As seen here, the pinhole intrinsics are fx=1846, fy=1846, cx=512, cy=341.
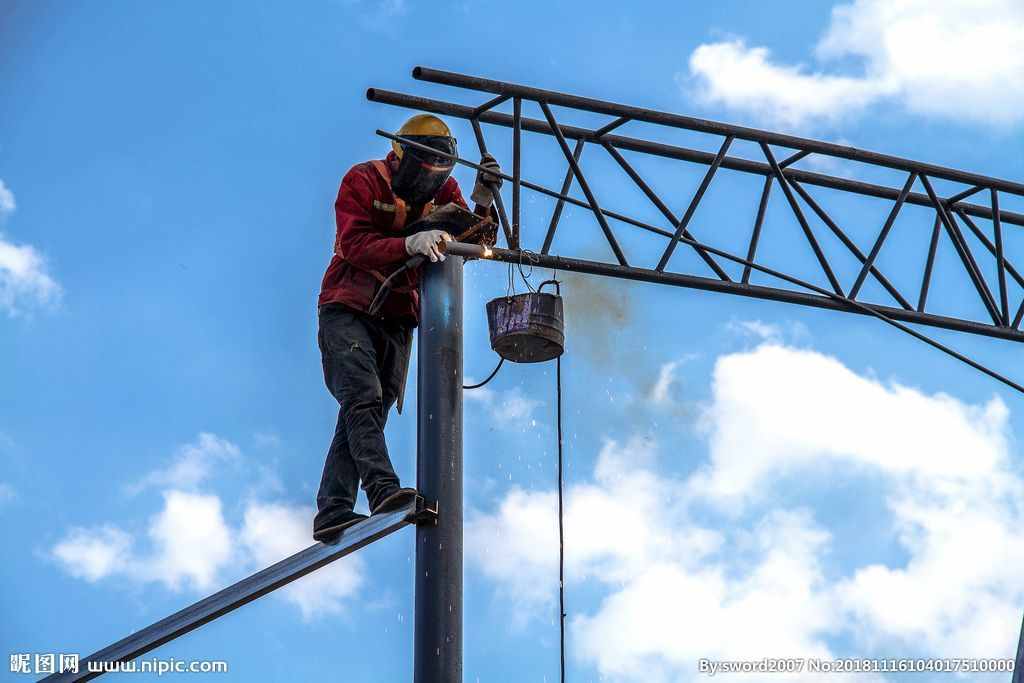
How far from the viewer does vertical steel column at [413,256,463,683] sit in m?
9.39

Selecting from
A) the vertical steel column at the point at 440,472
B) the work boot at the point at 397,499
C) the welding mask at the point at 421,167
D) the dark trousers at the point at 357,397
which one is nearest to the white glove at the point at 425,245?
the vertical steel column at the point at 440,472

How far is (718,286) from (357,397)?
2555 mm

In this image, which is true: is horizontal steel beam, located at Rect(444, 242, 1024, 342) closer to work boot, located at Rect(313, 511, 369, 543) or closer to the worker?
the worker

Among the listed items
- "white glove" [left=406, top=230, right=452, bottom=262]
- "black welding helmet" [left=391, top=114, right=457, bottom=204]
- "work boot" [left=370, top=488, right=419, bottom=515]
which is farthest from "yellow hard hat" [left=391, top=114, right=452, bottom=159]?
"work boot" [left=370, top=488, right=419, bottom=515]

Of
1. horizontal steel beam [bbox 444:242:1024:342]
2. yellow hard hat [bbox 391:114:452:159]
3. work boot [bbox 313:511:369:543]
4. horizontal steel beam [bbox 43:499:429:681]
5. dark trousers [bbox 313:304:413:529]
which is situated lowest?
horizontal steel beam [bbox 43:499:429:681]

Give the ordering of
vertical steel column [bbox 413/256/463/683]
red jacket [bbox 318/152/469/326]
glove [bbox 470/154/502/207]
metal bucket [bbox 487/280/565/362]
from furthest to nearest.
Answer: glove [bbox 470/154/502/207] < metal bucket [bbox 487/280/565/362] < red jacket [bbox 318/152/469/326] < vertical steel column [bbox 413/256/463/683]

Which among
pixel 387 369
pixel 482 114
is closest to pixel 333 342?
pixel 387 369

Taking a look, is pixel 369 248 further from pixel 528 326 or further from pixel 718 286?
pixel 718 286

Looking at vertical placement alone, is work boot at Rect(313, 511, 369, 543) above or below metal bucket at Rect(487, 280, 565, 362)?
below

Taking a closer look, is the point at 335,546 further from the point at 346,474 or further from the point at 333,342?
the point at 333,342

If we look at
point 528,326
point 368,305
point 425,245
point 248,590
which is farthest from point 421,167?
point 248,590

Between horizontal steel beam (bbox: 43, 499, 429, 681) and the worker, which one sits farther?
the worker

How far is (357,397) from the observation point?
10.1m

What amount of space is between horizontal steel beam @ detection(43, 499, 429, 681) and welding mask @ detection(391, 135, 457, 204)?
1.87 meters
